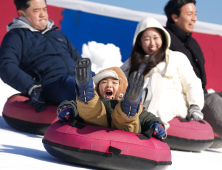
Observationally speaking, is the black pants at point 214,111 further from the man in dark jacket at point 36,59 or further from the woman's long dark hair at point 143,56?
the man in dark jacket at point 36,59

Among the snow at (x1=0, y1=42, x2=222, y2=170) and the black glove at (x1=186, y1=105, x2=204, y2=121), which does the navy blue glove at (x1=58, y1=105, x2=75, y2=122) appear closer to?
the snow at (x1=0, y1=42, x2=222, y2=170)

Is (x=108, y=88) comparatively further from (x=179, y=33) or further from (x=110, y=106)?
(x=179, y=33)

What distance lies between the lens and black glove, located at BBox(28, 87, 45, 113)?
2.78 m

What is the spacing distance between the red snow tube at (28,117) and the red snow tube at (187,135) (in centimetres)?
111

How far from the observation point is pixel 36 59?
307 cm

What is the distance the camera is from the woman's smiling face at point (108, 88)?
7.14 feet

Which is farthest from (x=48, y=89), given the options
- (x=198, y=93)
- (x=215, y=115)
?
(x=215, y=115)

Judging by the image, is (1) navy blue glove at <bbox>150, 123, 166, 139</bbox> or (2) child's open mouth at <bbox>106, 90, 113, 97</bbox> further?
(2) child's open mouth at <bbox>106, 90, 113, 97</bbox>

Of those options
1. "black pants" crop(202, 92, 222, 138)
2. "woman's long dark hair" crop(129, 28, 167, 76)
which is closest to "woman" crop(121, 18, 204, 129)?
"woman's long dark hair" crop(129, 28, 167, 76)

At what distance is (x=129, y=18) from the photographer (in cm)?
600

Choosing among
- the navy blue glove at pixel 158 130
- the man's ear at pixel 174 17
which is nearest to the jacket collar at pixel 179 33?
the man's ear at pixel 174 17

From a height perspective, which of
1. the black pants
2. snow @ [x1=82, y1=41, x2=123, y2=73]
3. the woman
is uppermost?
the woman

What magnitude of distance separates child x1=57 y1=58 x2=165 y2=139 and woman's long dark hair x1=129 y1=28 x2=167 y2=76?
1058 mm

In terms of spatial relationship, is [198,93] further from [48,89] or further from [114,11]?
[114,11]
